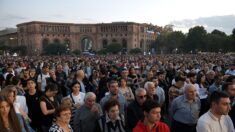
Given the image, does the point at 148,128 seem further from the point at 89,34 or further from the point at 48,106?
the point at 89,34

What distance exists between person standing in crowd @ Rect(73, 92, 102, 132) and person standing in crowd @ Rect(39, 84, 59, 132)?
0.64m

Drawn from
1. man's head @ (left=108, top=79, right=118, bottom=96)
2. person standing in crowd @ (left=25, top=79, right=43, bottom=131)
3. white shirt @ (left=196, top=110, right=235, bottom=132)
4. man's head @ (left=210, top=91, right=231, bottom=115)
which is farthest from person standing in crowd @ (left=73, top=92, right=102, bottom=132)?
man's head @ (left=210, top=91, right=231, bottom=115)

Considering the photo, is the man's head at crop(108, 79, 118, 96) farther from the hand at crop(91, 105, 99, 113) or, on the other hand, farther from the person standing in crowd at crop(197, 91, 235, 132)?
the person standing in crowd at crop(197, 91, 235, 132)

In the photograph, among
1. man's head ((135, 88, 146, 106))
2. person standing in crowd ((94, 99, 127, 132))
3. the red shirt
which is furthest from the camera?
man's head ((135, 88, 146, 106))

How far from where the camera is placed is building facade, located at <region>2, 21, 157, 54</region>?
126 meters

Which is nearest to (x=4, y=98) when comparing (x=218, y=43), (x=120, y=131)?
(x=120, y=131)

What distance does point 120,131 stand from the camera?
15.9 ft

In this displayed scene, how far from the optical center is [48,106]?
6.12 metres

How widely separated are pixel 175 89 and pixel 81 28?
12554cm

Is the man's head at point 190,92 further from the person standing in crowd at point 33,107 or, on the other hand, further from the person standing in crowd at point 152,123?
the person standing in crowd at point 33,107

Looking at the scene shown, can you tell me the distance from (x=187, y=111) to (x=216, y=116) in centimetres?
204

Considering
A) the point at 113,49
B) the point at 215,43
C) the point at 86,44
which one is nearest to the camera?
the point at 215,43

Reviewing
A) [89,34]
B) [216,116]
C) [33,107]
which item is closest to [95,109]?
[33,107]

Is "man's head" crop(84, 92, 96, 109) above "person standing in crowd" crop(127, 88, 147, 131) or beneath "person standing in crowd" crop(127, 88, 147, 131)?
above
